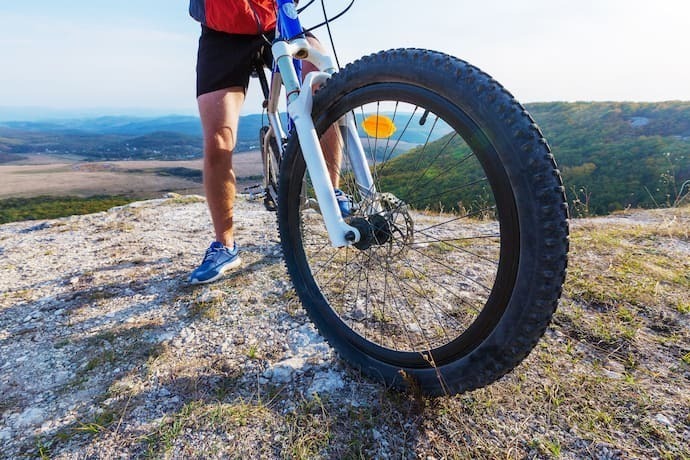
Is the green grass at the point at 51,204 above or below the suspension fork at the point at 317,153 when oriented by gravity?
below

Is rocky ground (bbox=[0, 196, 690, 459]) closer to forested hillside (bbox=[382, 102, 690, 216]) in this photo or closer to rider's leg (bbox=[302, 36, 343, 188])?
rider's leg (bbox=[302, 36, 343, 188])

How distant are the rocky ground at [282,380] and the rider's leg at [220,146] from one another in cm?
46

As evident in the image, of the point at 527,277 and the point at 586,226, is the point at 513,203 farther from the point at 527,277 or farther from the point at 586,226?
the point at 586,226

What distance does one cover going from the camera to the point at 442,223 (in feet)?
4.73

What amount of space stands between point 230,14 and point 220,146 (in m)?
0.72

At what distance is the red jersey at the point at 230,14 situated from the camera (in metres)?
2.05

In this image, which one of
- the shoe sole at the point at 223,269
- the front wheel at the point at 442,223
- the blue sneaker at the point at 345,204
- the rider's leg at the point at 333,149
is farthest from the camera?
the shoe sole at the point at 223,269

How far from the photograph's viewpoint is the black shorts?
2184 mm

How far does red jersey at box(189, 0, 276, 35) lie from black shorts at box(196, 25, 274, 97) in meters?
0.08

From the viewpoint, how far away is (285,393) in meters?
1.40

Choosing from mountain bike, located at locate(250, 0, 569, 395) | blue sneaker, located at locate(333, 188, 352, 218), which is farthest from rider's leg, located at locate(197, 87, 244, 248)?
→ blue sneaker, located at locate(333, 188, 352, 218)

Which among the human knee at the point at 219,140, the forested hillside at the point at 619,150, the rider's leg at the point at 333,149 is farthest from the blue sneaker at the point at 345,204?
the forested hillside at the point at 619,150

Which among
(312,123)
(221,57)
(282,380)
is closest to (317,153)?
(312,123)

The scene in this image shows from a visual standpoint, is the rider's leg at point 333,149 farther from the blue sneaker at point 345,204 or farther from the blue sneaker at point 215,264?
the blue sneaker at point 215,264
